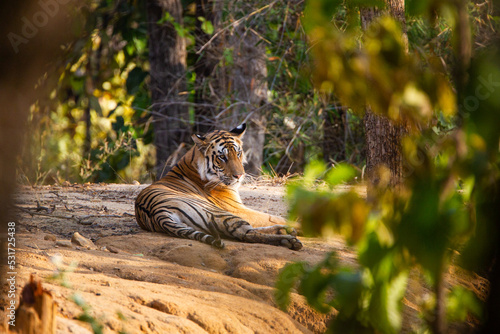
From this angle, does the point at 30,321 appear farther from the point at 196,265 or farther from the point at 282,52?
the point at 282,52

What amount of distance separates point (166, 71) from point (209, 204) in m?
6.39

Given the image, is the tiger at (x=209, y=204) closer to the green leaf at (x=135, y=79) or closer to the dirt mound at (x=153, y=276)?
the dirt mound at (x=153, y=276)

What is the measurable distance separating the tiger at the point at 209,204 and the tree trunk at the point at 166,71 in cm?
520

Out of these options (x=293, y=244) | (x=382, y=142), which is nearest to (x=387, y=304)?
(x=293, y=244)

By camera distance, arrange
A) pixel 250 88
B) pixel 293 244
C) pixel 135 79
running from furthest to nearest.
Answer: pixel 135 79
pixel 250 88
pixel 293 244

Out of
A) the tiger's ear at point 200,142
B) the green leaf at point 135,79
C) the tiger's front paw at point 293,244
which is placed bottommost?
the tiger's front paw at point 293,244

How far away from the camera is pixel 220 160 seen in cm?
546

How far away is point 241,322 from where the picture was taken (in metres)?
2.94

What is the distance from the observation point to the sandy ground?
2648 mm

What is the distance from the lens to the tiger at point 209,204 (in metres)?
4.65

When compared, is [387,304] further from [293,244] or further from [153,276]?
[293,244]

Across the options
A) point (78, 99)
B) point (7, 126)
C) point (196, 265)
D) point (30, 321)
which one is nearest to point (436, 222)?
point (7, 126)

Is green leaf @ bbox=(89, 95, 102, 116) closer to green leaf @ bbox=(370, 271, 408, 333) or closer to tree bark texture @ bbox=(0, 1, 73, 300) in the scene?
tree bark texture @ bbox=(0, 1, 73, 300)

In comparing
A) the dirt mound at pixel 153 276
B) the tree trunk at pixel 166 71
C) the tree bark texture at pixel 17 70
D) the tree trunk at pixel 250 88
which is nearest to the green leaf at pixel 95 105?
the tree trunk at pixel 166 71
